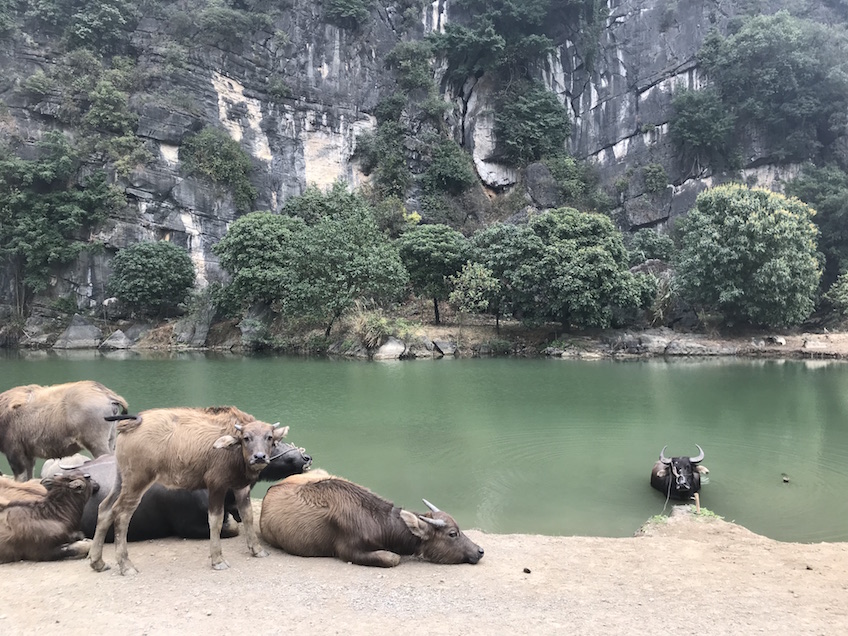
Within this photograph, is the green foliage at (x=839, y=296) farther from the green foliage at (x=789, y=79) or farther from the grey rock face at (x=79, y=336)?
the grey rock face at (x=79, y=336)

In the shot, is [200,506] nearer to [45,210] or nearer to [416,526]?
[416,526]

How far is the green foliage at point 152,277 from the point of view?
3044 cm

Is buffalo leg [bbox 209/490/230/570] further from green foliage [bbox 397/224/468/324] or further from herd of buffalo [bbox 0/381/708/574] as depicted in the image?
green foliage [bbox 397/224/468/324]

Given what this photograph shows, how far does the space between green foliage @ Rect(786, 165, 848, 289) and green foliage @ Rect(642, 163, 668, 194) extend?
7.04m

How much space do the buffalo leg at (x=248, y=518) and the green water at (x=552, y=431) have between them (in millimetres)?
2270

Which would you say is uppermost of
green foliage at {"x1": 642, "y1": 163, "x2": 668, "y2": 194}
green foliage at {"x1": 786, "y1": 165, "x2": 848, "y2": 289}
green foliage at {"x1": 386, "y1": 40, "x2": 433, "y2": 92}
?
green foliage at {"x1": 386, "y1": 40, "x2": 433, "y2": 92}

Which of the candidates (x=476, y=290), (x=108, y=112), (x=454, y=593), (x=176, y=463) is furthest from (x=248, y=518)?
(x=108, y=112)

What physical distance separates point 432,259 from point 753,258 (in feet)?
47.1

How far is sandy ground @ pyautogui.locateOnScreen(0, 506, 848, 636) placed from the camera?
3238 mm

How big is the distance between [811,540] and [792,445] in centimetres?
419

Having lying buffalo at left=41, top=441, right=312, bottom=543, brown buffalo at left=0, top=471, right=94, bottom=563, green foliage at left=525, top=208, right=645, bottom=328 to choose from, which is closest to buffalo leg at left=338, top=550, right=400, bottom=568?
lying buffalo at left=41, top=441, right=312, bottom=543

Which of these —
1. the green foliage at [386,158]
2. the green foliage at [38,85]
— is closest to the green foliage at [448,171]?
the green foliage at [386,158]

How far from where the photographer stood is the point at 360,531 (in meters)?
4.52

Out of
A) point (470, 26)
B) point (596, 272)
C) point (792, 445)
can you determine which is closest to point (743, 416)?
point (792, 445)
